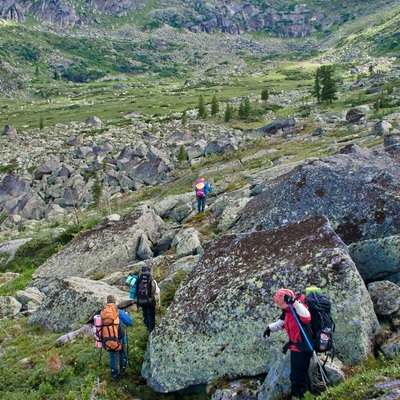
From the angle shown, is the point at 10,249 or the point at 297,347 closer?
the point at 297,347

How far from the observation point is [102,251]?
2098 cm

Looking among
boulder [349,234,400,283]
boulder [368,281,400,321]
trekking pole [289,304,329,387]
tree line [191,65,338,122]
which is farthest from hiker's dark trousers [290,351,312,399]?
tree line [191,65,338,122]

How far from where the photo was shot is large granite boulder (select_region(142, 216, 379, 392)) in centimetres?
883

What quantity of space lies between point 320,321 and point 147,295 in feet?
18.2

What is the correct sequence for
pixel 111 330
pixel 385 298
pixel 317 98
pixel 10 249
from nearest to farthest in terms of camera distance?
pixel 385 298, pixel 111 330, pixel 10 249, pixel 317 98

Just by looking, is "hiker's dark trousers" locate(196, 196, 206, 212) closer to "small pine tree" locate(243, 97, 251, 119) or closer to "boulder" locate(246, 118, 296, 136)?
"boulder" locate(246, 118, 296, 136)

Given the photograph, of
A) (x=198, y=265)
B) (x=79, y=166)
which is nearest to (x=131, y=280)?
(x=198, y=265)

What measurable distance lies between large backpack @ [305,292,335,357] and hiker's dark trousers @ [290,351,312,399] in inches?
12.8

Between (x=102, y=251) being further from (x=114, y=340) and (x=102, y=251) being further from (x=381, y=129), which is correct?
Result: (x=381, y=129)

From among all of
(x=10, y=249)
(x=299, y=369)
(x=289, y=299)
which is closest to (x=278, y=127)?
(x=10, y=249)

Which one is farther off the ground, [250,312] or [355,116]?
[250,312]

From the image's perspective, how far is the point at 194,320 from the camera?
10195 millimetres

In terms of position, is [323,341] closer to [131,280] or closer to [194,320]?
[194,320]

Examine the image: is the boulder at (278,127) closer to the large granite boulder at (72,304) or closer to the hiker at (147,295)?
the large granite boulder at (72,304)
